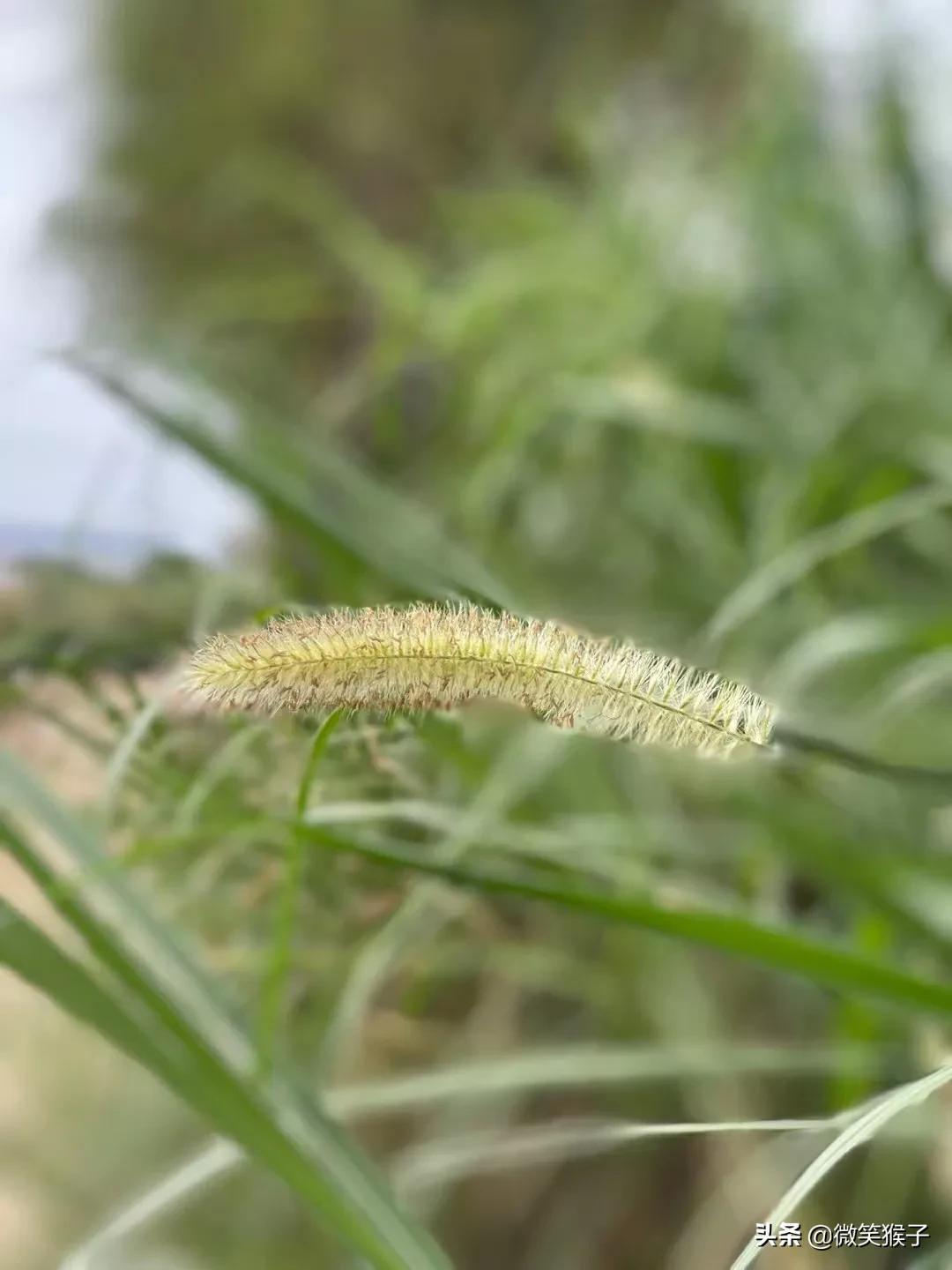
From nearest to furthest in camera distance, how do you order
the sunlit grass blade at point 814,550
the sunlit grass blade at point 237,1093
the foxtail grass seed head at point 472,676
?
the foxtail grass seed head at point 472,676, the sunlit grass blade at point 237,1093, the sunlit grass blade at point 814,550

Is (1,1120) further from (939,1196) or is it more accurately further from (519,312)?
(519,312)

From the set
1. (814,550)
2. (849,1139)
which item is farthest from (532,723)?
(849,1139)

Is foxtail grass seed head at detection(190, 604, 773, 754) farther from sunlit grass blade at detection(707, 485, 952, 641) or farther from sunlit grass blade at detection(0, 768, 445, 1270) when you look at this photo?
sunlit grass blade at detection(707, 485, 952, 641)

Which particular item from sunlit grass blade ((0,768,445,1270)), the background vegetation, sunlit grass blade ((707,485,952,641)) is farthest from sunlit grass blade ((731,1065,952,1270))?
sunlit grass blade ((707,485,952,641))

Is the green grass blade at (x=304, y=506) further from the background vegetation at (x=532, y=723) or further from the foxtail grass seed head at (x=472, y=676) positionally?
the foxtail grass seed head at (x=472, y=676)

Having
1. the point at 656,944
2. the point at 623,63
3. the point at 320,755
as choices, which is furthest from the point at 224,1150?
the point at 623,63

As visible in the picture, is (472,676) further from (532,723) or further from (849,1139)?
(532,723)

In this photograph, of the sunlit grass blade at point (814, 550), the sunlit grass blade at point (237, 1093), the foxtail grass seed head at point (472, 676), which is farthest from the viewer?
the sunlit grass blade at point (814, 550)

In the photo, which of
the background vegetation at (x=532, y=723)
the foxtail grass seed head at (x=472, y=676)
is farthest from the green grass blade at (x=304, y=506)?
the foxtail grass seed head at (x=472, y=676)
